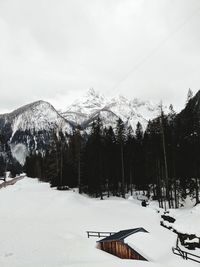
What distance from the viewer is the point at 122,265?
20234 millimetres

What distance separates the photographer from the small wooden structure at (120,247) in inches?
915

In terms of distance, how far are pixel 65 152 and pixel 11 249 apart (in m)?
47.4

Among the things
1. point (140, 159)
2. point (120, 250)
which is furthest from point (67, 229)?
point (140, 159)

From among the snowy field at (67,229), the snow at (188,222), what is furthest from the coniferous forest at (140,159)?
the snow at (188,222)

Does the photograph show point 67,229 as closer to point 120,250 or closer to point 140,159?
point 120,250

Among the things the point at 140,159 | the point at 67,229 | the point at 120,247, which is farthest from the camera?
the point at 140,159

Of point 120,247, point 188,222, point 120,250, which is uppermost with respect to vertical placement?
point 188,222

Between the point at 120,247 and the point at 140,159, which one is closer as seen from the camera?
the point at 120,247

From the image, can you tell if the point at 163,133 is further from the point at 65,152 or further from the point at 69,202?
the point at 65,152

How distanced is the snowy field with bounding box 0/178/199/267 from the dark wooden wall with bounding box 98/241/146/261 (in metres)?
0.74

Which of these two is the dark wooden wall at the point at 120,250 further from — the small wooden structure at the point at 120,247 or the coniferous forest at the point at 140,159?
the coniferous forest at the point at 140,159

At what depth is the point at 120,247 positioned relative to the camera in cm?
2409

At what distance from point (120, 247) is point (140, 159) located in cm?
3815

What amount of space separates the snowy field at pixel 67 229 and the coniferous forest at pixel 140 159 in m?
6.88
